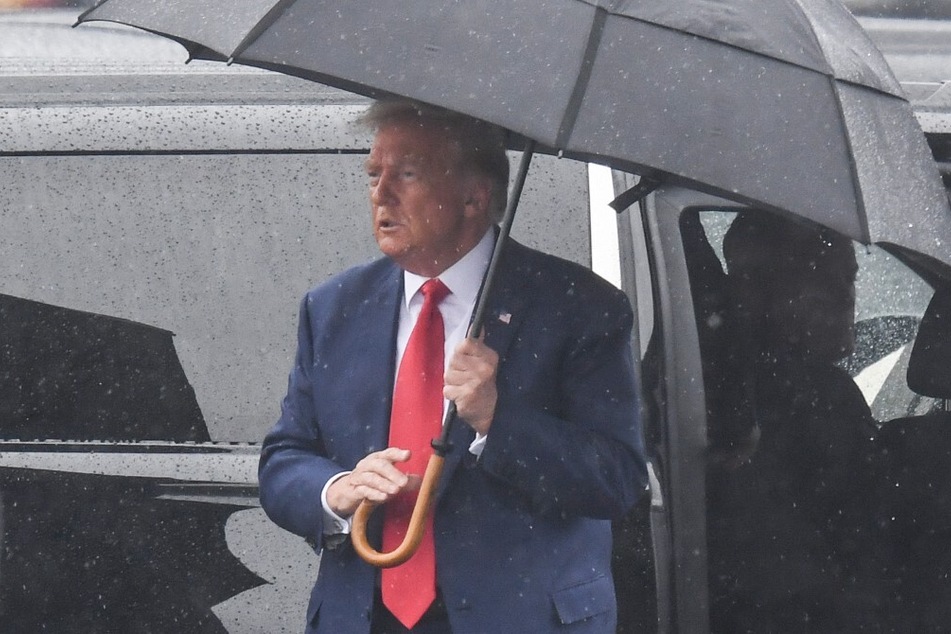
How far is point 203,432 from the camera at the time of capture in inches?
109

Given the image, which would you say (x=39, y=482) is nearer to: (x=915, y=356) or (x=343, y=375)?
(x=343, y=375)

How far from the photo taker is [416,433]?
2.17 meters

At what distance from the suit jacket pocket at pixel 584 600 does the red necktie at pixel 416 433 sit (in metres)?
0.20

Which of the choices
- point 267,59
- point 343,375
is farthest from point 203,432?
point 267,59

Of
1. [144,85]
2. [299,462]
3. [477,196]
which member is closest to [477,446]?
[299,462]

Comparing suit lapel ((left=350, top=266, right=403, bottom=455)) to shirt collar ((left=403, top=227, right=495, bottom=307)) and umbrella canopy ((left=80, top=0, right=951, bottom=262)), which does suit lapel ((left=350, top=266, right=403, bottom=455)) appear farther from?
umbrella canopy ((left=80, top=0, right=951, bottom=262))

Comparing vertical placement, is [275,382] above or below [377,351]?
below

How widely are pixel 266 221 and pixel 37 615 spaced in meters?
0.88

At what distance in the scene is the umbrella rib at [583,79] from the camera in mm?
1787

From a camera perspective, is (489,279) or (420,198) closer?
(489,279)

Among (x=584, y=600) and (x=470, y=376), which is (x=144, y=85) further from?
(x=584, y=600)

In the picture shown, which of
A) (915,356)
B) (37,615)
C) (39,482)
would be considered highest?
(915,356)

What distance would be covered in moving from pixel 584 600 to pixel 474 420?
35 cm

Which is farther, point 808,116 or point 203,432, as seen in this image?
point 203,432
